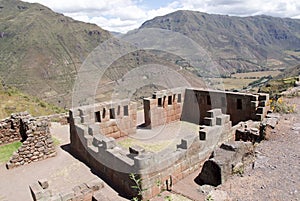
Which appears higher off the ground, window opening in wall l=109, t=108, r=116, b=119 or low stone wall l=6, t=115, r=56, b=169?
window opening in wall l=109, t=108, r=116, b=119

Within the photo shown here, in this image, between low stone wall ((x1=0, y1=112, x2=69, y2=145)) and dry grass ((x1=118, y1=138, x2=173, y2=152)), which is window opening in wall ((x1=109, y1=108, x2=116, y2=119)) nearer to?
dry grass ((x1=118, y1=138, x2=173, y2=152))

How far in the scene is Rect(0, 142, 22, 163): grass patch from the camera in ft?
38.5

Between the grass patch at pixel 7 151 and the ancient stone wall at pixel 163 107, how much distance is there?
614 centimetres

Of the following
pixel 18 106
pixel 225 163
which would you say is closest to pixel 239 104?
pixel 225 163

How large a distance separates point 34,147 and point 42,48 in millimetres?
138962

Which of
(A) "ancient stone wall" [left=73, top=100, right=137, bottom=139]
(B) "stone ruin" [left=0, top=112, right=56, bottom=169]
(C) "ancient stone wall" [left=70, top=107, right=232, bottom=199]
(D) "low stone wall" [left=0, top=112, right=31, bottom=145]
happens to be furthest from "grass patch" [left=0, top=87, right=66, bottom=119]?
(C) "ancient stone wall" [left=70, top=107, right=232, bottom=199]

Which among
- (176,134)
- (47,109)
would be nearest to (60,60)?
(47,109)

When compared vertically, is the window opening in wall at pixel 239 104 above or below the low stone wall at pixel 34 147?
above

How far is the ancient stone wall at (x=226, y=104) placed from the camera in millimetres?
12984

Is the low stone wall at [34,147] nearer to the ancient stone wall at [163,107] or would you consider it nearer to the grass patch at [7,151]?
the grass patch at [7,151]

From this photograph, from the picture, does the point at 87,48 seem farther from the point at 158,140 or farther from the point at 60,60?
the point at 158,140

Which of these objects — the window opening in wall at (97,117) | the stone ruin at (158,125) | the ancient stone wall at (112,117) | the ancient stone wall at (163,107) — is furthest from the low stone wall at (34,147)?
the ancient stone wall at (163,107)

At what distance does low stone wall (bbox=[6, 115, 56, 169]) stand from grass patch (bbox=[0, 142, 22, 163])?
79 cm

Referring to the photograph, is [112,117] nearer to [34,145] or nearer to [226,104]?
[34,145]
